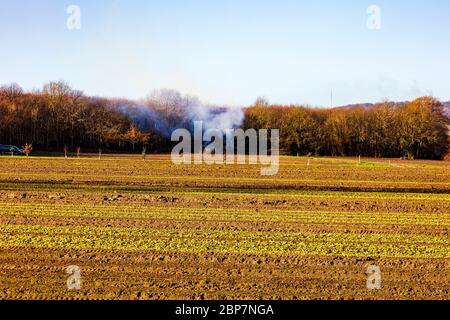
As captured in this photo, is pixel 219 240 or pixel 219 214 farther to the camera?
pixel 219 214

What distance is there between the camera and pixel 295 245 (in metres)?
14.2

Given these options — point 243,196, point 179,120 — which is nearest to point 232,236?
point 243,196

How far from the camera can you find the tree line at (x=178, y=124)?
7125cm

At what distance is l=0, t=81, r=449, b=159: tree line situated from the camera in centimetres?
7125

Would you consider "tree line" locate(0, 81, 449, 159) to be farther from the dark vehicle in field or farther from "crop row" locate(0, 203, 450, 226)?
"crop row" locate(0, 203, 450, 226)

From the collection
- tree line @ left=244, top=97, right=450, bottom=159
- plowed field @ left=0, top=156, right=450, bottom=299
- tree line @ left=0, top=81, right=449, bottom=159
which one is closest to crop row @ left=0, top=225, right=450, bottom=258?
plowed field @ left=0, top=156, right=450, bottom=299

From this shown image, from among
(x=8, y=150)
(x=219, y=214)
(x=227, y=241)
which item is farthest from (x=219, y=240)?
(x=8, y=150)

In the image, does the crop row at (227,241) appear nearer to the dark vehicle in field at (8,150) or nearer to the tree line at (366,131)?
the dark vehicle in field at (8,150)

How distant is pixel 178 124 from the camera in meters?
74.4

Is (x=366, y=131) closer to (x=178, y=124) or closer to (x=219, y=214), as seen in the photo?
(x=178, y=124)

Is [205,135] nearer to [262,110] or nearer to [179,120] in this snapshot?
[179,120]

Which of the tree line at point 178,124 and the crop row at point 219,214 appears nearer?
the crop row at point 219,214

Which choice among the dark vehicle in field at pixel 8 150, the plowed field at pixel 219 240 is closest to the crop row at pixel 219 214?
the plowed field at pixel 219 240
